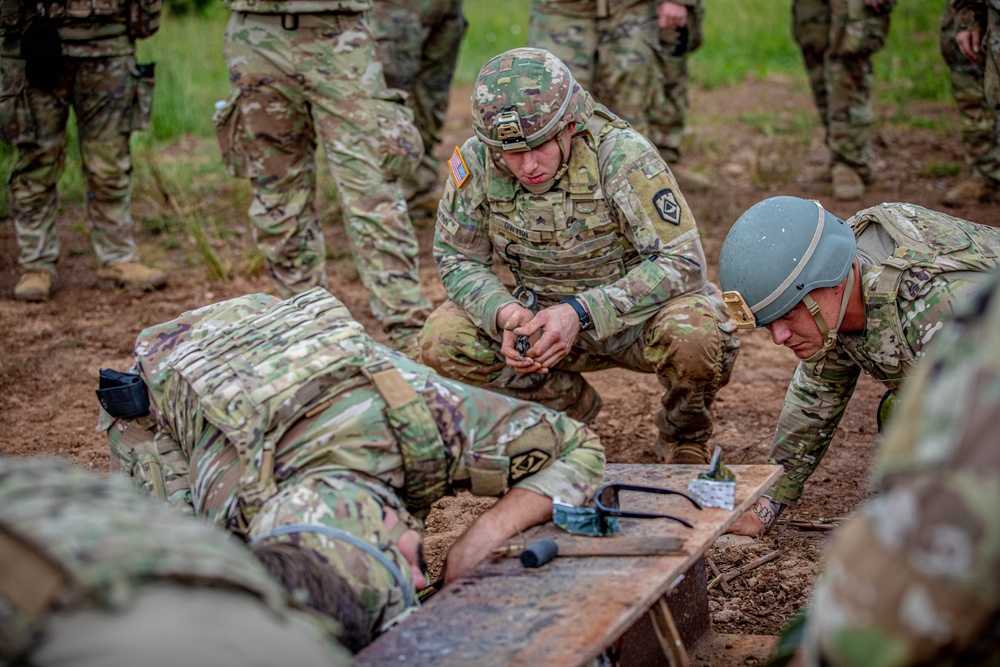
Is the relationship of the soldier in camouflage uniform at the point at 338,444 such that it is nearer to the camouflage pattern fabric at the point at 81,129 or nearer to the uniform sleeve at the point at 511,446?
the uniform sleeve at the point at 511,446

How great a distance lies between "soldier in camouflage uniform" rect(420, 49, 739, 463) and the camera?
3.60 meters

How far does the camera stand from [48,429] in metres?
4.59

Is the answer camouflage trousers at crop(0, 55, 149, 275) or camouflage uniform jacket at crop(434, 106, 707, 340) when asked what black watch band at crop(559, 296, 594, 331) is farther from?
camouflage trousers at crop(0, 55, 149, 275)

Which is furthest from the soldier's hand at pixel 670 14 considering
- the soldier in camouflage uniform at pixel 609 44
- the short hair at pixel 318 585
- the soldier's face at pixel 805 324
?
the short hair at pixel 318 585

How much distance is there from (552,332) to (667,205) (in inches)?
23.8

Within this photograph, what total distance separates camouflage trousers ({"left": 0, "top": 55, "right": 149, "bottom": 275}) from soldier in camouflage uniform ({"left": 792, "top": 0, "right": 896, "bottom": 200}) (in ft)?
14.5

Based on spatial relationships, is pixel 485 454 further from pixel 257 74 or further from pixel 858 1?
pixel 858 1

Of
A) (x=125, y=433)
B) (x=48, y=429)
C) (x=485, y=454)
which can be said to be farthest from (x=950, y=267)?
(x=48, y=429)

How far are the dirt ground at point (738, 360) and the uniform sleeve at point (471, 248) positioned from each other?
2.54 feet

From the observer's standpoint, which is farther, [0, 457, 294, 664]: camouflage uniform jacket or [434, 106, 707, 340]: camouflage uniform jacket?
[434, 106, 707, 340]: camouflage uniform jacket

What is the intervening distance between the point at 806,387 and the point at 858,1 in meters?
4.24

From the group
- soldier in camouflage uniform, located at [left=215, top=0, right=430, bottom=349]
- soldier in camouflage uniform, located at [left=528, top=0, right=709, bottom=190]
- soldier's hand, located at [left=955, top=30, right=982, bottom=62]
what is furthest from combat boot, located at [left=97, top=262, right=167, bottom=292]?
soldier's hand, located at [left=955, top=30, right=982, bottom=62]

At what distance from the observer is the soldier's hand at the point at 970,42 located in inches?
232

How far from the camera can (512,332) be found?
3682 millimetres
